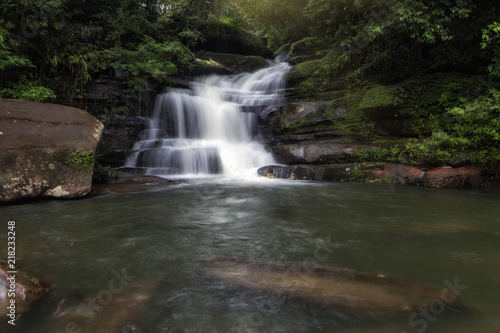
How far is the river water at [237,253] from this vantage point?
204 centimetres

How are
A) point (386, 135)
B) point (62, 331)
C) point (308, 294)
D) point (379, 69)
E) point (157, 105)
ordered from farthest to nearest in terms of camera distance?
point (157, 105), point (379, 69), point (386, 135), point (308, 294), point (62, 331)

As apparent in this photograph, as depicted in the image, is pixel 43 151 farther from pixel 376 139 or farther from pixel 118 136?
pixel 376 139

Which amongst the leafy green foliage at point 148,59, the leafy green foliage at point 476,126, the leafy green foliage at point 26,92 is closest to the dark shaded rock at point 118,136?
the leafy green foliage at point 148,59

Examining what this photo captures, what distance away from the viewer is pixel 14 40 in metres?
8.80

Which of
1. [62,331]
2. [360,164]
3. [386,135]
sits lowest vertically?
[62,331]

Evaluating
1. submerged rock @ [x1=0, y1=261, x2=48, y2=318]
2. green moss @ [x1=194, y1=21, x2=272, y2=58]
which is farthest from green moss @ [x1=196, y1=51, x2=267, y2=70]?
submerged rock @ [x1=0, y1=261, x2=48, y2=318]

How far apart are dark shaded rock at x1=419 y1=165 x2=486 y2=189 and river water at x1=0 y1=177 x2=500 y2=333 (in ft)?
3.21

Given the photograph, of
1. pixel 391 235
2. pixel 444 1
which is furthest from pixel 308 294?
pixel 444 1

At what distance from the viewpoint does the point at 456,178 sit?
770 cm

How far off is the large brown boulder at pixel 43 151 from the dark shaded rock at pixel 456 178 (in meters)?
9.19

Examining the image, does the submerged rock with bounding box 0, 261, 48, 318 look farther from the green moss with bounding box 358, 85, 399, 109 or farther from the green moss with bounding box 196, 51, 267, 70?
the green moss with bounding box 196, 51, 267, 70

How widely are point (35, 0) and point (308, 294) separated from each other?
11684mm

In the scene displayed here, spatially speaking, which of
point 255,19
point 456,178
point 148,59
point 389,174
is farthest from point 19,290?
point 255,19

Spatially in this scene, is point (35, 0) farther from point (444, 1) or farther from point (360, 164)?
point (444, 1)
